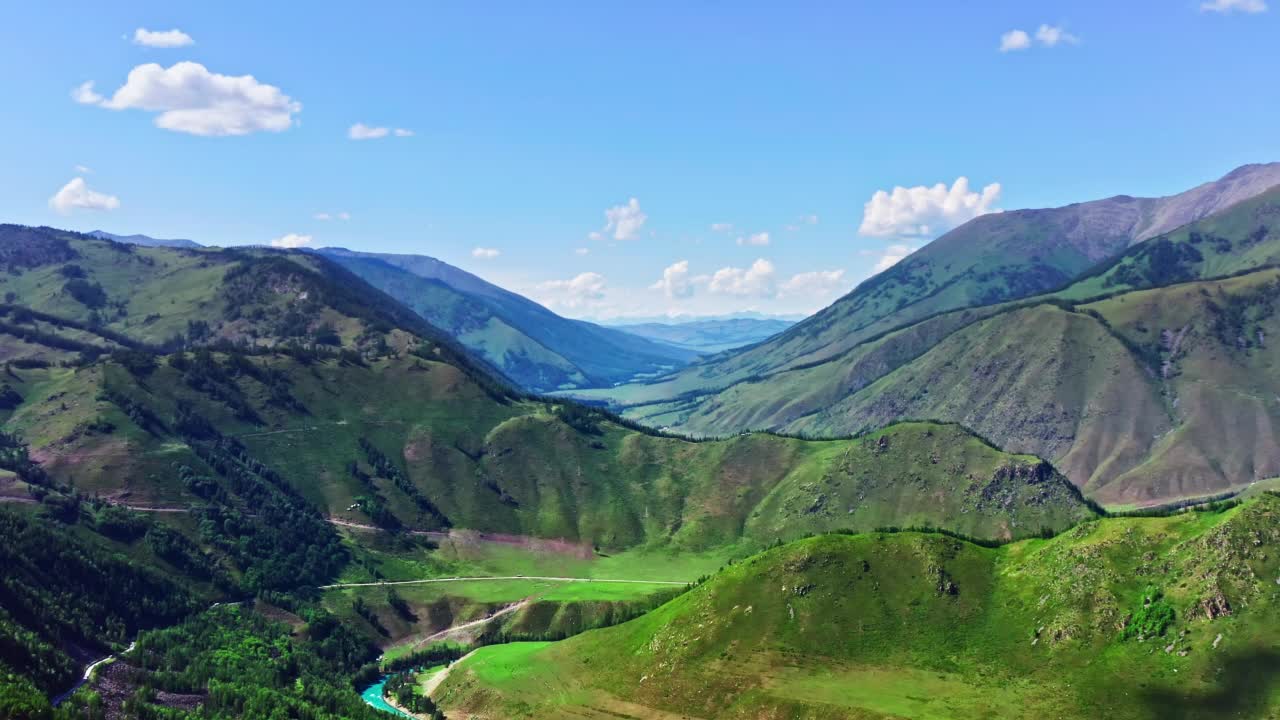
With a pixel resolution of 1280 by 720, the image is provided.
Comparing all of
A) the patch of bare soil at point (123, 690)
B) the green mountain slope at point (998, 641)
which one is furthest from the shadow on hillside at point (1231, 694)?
the patch of bare soil at point (123, 690)

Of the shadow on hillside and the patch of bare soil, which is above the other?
the shadow on hillside

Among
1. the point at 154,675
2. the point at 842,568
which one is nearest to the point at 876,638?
the point at 842,568

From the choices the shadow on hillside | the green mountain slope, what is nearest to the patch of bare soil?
the green mountain slope

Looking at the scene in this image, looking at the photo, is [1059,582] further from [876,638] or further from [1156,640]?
[876,638]

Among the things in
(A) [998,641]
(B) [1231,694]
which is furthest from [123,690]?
(B) [1231,694]

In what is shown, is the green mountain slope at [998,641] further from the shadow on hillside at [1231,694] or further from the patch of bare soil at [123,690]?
the patch of bare soil at [123,690]

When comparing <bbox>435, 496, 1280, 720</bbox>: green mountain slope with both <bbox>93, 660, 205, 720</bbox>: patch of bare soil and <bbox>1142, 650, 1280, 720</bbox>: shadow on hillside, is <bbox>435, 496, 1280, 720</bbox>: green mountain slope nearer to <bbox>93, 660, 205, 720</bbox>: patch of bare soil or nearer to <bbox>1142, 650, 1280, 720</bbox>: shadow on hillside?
<bbox>1142, 650, 1280, 720</bbox>: shadow on hillside
